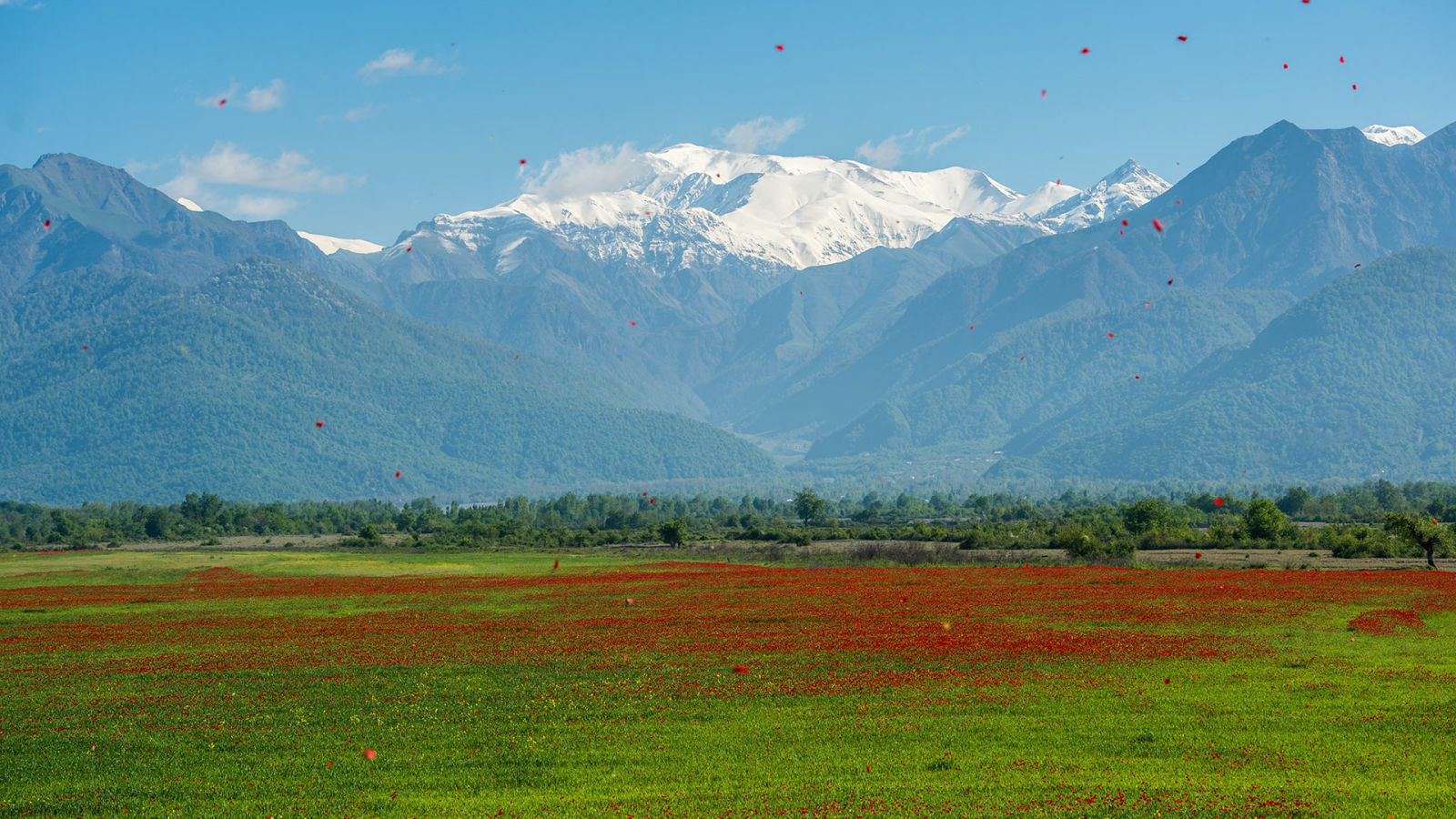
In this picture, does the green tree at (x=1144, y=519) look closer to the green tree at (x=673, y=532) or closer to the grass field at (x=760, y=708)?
the green tree at (x=673, y=532)

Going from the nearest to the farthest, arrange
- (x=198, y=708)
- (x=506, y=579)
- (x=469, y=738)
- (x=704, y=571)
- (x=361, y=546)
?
(x=469, y=738) < (x=198, y=708) < (x=506, y=579) < (x=704, y=571) < (x=361, y=546)

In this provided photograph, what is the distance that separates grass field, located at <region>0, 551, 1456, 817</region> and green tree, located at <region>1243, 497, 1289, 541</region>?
50524 millimetres

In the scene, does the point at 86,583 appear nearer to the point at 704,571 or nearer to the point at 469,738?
the point at 704,571

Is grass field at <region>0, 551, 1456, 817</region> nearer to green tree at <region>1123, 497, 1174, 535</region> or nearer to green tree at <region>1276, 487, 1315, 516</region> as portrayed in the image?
green tree at <region>1123, 497, 1174, 535</region>

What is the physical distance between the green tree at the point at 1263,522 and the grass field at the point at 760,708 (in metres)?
50.5

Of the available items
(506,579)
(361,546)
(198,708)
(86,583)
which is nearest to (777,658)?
(198,708)

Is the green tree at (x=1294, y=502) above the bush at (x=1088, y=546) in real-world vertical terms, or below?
above

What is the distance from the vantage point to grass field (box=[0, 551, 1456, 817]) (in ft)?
70.8

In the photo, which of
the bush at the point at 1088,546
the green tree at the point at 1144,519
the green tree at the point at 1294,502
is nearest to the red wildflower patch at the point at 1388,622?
the bush at the point at 1088,546

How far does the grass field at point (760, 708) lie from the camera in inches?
850

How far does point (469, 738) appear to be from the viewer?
26.1 m

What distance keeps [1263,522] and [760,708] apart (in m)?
88.7

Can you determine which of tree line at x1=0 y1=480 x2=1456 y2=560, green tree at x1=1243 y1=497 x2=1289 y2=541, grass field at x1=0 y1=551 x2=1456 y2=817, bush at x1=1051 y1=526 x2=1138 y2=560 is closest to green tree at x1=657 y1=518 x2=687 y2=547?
tree line at x1=0 y1=480 x2=1456 y2=560

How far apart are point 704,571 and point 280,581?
2895 centimetres
